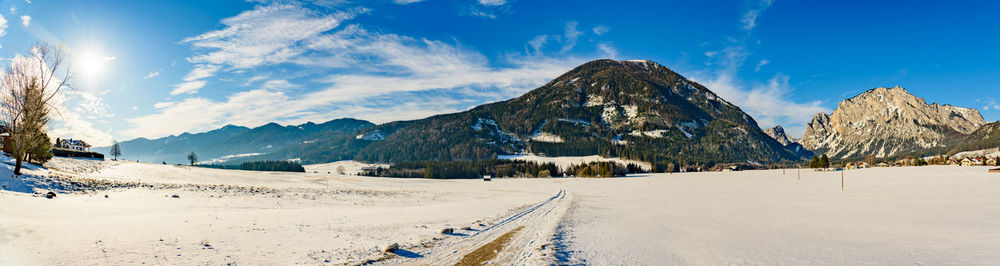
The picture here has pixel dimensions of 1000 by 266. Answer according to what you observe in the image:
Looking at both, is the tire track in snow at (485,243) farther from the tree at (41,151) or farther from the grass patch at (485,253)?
the tree at (41,151)

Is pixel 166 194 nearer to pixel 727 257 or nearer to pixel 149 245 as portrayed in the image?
pixel 149 245

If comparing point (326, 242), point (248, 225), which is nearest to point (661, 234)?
point (326, 242)

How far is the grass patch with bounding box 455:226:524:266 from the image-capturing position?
1312 cm

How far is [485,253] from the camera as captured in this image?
47.9ft

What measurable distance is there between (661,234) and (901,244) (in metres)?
8.85

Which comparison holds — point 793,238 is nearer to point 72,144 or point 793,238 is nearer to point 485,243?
point 485,243

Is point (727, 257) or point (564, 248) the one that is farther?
point (564, 248)

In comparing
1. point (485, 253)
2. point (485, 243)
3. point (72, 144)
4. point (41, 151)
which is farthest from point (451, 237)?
point (72, 144)

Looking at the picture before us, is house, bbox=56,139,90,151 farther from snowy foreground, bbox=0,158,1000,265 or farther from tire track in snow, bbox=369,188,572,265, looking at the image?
tire track in snow, bbox=369,188,572,265

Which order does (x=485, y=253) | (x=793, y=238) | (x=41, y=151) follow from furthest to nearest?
(x=41, y=151)
(x=793, y=238)
(x=485, y=253)

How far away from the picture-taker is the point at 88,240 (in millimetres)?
11898

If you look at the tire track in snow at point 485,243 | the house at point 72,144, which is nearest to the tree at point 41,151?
the tire track in snow at point 485,243

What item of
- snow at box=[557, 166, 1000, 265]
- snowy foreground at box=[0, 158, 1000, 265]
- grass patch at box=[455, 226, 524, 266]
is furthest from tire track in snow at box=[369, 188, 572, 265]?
snow at box=[557, 166, 1000, 265]

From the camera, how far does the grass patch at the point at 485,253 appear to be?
13.1m
